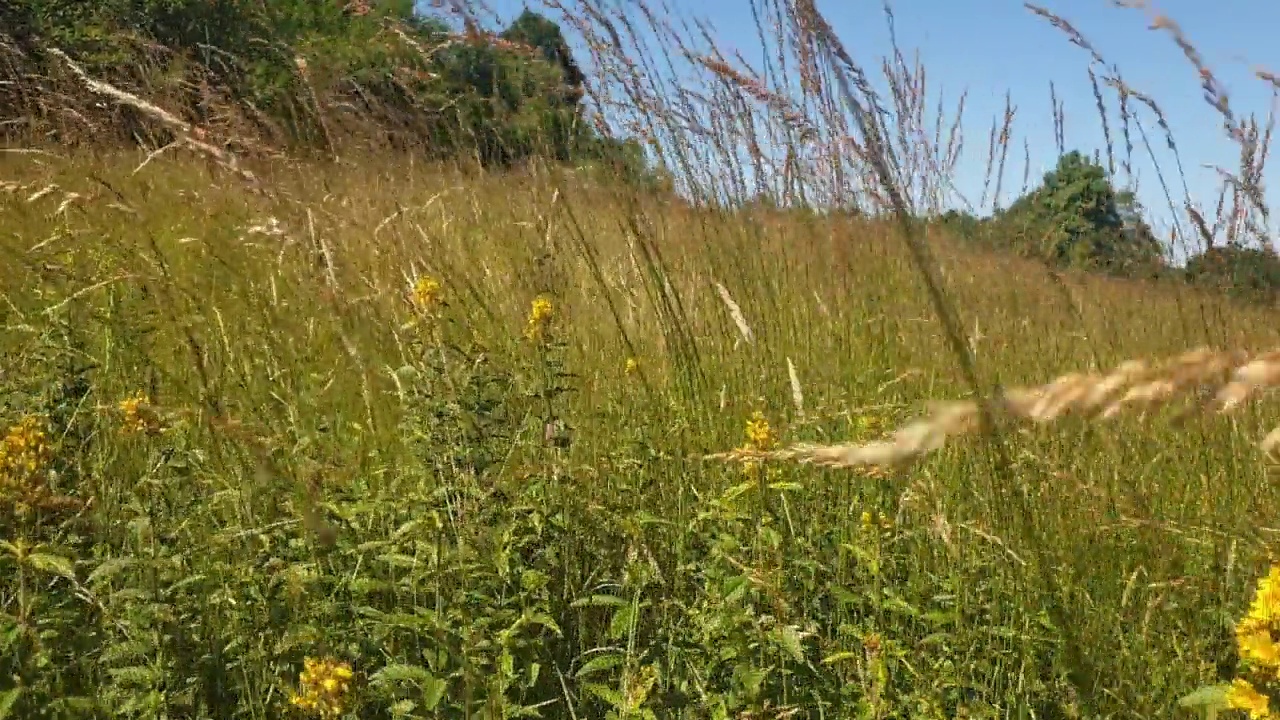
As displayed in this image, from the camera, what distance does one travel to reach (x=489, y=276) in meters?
2.45

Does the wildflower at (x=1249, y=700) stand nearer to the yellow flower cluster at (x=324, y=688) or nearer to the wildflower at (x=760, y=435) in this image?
the wildflower at (x=760, y=435)

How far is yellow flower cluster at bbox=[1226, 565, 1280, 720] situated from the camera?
3.19 ft

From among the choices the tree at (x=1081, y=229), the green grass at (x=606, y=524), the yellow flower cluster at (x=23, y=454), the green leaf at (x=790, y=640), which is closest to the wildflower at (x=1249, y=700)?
the green grass at (x=606, y=524)

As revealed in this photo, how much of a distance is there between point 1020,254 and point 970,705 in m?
1.48

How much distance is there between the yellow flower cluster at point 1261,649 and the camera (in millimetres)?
972

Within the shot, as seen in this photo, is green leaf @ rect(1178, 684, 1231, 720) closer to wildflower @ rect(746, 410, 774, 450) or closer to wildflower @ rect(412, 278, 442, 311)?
wildflower @ rect(746, 410, 774, 450)

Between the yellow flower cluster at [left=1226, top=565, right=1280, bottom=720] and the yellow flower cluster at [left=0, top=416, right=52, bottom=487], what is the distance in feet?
4.77

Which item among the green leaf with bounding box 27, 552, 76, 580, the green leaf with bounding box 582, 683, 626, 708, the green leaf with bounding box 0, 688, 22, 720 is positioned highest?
the green leaf with bounding box 27, 552, 76, 580

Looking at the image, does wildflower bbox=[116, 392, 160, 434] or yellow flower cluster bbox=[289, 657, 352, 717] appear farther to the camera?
Result: wildflower bbox=[116, 392, 160, 434]

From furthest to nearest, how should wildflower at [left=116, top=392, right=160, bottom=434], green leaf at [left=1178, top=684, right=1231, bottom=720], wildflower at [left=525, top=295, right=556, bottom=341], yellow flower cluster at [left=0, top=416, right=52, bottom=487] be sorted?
wildflower at [left=525, top=295, right=556, bottom=341]
wildflower at [left=116, top=392, right=160, bottom=434]
yellow flower cluster at [left=0, top=416, right=52, bottom=487]
green leaf at [left=1178, top=684, right=1231, bottom=720]

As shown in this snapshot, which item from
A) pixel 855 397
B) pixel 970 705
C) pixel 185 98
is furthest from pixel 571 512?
pixel 185 98

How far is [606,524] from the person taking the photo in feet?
4.76

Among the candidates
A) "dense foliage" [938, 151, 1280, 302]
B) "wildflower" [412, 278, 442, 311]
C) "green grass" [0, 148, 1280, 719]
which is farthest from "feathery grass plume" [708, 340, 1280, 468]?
"dense foliage" [938, 151, 1280, 302]

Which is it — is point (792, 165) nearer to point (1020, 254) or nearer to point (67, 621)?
point (1020, 254)
